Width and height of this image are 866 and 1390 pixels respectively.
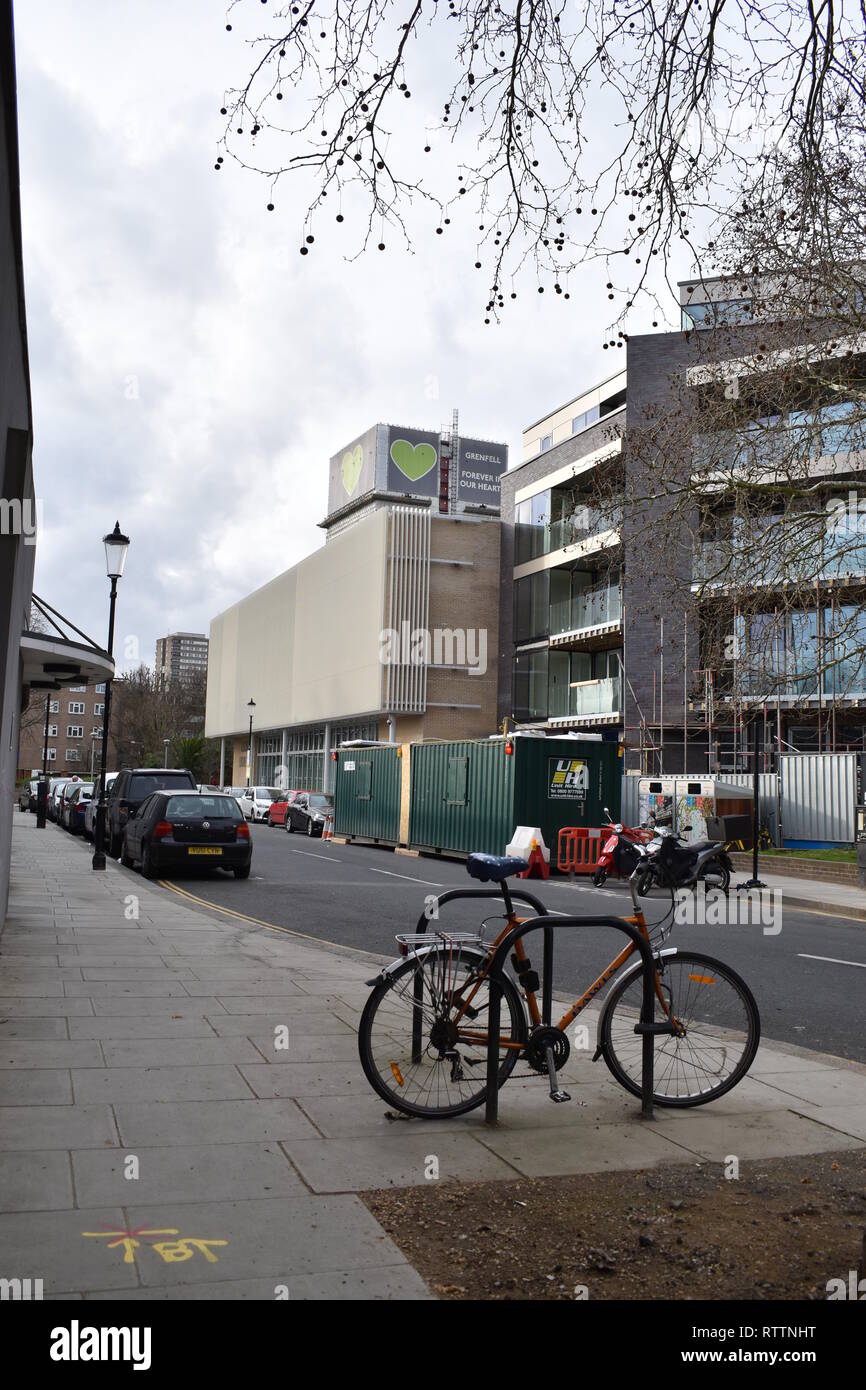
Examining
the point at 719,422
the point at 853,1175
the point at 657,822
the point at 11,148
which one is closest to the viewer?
the point at 853,1175

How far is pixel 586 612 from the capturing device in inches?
1658

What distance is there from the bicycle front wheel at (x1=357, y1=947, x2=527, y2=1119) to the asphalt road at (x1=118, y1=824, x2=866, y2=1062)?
2892 millimetres

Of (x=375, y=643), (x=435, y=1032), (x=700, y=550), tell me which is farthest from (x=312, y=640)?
(x=435, y=1032)

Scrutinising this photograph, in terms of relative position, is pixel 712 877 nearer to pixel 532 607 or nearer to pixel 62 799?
pixel 62 799

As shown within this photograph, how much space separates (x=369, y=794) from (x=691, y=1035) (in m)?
27.0

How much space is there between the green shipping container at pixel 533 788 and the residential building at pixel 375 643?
953 inches

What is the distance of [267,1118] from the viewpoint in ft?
15.7

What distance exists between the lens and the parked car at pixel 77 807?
101 feet

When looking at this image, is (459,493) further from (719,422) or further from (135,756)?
(719,422)

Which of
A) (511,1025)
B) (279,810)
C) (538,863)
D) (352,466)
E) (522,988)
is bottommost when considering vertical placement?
(538,863)

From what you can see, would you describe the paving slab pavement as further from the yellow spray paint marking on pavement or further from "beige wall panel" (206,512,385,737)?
"beige wall panel" (206,512,385,737)

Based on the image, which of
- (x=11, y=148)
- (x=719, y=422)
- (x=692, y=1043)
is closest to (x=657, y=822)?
(x=719, y=422)

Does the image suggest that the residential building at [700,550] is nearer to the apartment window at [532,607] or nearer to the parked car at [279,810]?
the apartment window at [532,607]

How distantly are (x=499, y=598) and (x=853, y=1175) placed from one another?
157 feet
